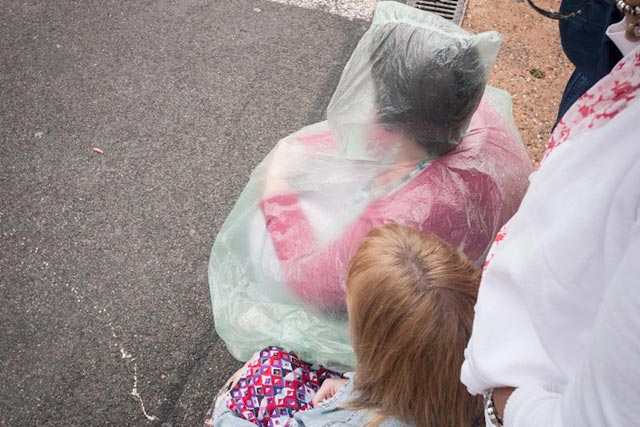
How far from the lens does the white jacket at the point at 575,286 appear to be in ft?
2.25

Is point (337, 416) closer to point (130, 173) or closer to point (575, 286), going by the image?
point (575, 286)

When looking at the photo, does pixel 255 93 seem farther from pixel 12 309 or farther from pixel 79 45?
pixel 12 309

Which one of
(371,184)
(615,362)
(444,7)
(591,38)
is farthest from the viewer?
(444,7)

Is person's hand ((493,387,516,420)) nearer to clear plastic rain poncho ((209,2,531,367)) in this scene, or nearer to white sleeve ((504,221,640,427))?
white sleeve ((504,221,640,427))

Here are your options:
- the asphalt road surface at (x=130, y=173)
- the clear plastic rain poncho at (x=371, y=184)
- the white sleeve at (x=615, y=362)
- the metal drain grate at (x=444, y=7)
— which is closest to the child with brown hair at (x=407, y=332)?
the clear plastic rain poncho at (x=371, y=184)

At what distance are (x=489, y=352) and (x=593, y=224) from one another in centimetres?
27

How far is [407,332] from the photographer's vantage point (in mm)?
1210

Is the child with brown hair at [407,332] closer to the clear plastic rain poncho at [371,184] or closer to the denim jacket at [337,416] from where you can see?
the denim jacket at [337,416]

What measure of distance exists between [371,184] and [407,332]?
1.92ft

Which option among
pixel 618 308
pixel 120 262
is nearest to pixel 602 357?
pixel 618 308

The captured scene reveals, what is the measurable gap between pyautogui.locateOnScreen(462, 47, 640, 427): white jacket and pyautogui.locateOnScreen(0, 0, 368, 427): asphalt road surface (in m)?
1.34

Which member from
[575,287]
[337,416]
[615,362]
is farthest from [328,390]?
[615,362]

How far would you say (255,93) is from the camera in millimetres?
2943

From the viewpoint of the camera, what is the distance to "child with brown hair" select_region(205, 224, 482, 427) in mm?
1207
